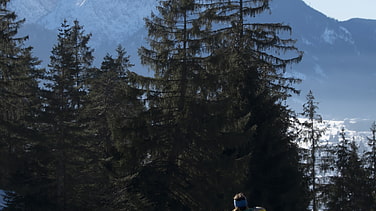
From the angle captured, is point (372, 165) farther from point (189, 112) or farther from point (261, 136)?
point (189, 112)

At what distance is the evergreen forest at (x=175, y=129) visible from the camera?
16.7m

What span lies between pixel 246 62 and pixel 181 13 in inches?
206

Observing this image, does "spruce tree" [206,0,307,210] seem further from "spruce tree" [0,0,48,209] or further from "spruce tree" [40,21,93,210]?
"spruce tree" [0,0,48,209]

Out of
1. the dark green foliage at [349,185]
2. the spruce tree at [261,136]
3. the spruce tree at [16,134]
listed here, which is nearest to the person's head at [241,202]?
the spruce tree at [261,136]

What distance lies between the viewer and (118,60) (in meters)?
37.2

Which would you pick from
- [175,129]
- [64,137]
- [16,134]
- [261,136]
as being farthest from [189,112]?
[16,134]

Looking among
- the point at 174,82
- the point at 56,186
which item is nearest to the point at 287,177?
the point at 174,82

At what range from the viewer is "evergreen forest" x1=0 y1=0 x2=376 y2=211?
16.7 meters

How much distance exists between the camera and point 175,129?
1680 cm

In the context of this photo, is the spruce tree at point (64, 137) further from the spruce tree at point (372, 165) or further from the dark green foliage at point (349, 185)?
the spruce tree at point (372, 165)

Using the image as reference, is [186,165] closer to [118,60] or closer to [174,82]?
[174,82]

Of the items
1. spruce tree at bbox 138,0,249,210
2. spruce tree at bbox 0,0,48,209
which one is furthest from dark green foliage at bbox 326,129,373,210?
spruce tree at bbox 0,0,48,209

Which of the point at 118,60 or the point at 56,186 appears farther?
the point at 118,60

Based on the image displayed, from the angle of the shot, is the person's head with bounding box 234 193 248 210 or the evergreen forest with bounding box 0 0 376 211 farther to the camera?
the evergreen forest with bounding box 0 0 376 211
